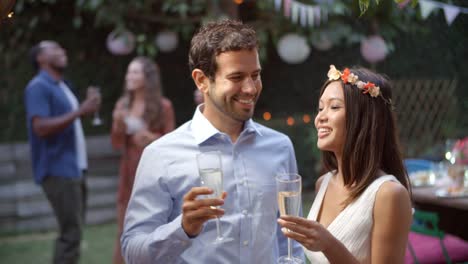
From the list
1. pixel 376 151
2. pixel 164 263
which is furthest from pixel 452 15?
pixel 164 263

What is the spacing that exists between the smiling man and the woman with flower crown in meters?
0.22

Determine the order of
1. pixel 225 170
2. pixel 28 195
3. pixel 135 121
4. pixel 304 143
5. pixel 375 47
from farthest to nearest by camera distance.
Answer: pixel 304 143 → pixel 28 195 → pixel 375 47 → pixel 135 121 → pixel 225 170

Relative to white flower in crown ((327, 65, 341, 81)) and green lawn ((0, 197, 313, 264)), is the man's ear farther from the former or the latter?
green lawn ((0, 197, 313, 264))

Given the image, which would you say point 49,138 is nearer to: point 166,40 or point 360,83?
point 166,40

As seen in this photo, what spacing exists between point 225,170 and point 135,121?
2.16m

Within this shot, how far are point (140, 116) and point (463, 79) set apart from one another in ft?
15.5

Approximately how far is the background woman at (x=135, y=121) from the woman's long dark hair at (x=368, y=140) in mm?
2225

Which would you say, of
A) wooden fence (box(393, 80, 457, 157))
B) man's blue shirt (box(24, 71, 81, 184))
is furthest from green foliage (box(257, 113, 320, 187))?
man's blue shirt (box(24, 71, 81, 184))

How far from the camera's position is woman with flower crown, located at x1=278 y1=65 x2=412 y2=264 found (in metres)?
1.77

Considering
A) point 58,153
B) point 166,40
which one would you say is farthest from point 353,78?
point 166,40

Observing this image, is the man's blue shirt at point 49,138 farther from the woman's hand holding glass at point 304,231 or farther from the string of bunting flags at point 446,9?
the woman's hand holding glass at point 304,231

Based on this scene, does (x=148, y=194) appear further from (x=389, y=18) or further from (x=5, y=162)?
(x=389, y=18)

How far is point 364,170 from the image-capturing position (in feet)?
6.31

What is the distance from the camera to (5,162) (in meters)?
6.26
